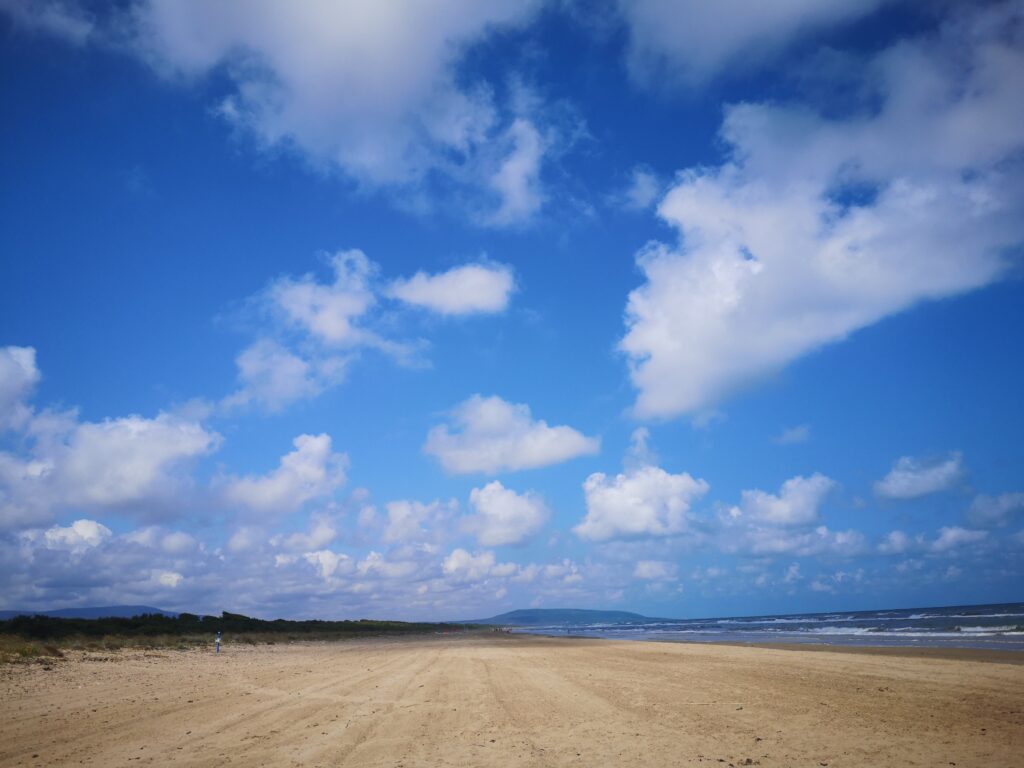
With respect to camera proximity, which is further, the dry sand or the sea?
the sea

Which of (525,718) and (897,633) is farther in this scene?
(897,633)

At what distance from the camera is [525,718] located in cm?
1113

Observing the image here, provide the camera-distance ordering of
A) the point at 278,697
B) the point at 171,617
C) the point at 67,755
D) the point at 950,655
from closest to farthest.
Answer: the point at 67,755 → the point at 278,697 → the point at 950,655 → the point at 171,617

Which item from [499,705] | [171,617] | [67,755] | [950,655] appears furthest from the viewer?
[171,617]

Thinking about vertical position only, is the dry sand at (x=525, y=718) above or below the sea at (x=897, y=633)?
above

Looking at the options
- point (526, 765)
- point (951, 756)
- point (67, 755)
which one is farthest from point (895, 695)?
point (67, 755)

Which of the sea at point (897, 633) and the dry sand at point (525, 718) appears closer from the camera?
the dry sand at point (525, 718)

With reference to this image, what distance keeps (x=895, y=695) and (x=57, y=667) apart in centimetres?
2535

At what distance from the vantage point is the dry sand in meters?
8.30

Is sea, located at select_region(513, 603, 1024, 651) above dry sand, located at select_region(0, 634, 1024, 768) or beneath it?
beneath

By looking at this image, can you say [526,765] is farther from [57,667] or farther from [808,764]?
[57,667]

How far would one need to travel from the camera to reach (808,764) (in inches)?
301

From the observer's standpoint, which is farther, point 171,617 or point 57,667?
point 171,617

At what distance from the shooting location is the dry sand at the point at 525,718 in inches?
327
